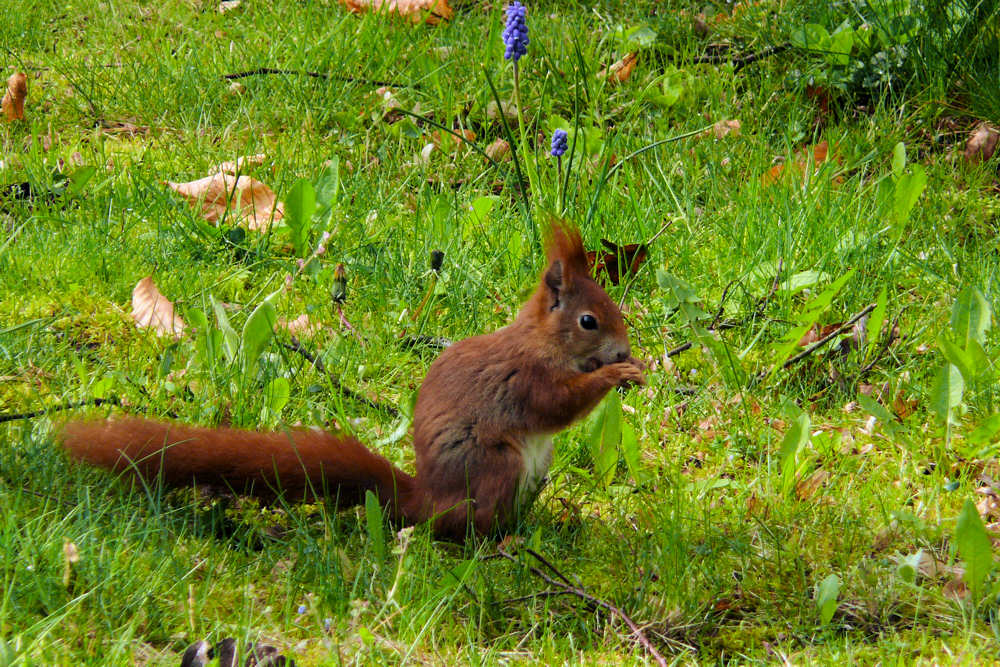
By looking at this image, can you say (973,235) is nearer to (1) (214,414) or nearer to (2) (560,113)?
(2) (560,113)

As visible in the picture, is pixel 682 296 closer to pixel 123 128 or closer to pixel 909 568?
pixel 909 568

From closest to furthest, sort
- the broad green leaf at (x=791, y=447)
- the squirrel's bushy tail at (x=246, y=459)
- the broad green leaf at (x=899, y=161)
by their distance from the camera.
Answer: the squirrel's bushy tail at (x=246, y=459) → the broad green leaf at (x=791, y=447) → the broad green leaf at (x=899, y=161)

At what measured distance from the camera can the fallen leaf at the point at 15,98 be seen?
3488mm

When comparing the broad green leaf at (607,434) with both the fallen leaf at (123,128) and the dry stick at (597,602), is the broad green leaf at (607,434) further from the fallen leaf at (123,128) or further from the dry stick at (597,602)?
the fallen leaf at (123,128)

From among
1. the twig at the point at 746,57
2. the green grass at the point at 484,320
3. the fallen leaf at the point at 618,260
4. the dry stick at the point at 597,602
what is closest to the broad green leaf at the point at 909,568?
the green grass at the point at 484,320

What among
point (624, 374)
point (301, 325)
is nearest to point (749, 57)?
point (301, 325)

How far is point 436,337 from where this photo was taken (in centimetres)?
255

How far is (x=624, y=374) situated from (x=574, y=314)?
0.19 metres

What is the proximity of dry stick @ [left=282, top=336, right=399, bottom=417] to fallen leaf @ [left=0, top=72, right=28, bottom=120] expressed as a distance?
1685 mm

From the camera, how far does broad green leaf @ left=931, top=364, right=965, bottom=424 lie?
2.12 m

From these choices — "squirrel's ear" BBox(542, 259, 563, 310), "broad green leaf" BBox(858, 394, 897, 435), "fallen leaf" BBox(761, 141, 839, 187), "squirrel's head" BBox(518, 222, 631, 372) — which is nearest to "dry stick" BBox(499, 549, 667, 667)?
"squirrel's head" BBox(518, 222, 631, 372)

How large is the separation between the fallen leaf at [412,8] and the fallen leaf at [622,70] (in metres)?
0.68

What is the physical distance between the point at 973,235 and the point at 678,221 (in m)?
0.83

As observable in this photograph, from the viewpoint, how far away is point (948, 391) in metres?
2.12
